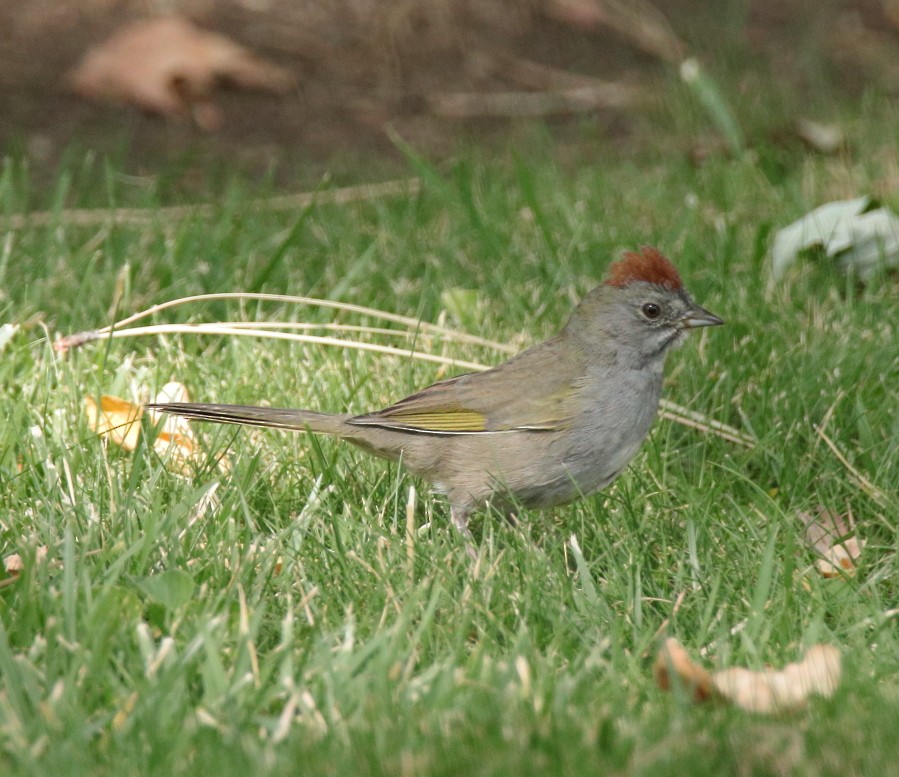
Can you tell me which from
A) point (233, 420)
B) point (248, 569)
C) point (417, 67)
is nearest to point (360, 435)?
point (233, 420)

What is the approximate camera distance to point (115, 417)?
441cm

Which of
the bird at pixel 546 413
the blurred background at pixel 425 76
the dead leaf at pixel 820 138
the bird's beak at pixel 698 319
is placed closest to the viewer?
the bird at pixel 546 413

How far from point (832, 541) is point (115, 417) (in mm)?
2219

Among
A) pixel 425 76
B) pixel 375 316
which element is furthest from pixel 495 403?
pixel 425 76

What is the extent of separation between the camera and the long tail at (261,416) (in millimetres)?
4109

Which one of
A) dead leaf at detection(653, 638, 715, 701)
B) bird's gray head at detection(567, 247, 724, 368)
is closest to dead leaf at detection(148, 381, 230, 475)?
bird's gray head at detection(567, 247, 724, 368)

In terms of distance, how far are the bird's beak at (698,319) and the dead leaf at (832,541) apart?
0.70 metres

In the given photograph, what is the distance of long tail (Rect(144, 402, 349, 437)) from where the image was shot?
13.5 ft

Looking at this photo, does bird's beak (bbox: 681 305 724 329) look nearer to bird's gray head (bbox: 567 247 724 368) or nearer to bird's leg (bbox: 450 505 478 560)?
bird's gray head (bbox: 567 247 724 368)

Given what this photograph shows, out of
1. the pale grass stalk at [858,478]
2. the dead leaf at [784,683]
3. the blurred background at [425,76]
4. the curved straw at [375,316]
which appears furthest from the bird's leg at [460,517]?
the blurred background at [425,76]

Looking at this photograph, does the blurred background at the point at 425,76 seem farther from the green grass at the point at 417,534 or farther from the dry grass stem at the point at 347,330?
the dry grass stem at the point at 347,330

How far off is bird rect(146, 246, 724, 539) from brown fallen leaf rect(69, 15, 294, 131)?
3968 millimetres

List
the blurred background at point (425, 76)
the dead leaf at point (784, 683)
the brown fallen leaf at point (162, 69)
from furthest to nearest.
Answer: the brown fallen leaf at point (162, 69) < the blurred background at point (425, 76) < the dead leaf at point (784, 683)

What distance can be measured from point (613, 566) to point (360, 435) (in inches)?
40.3
